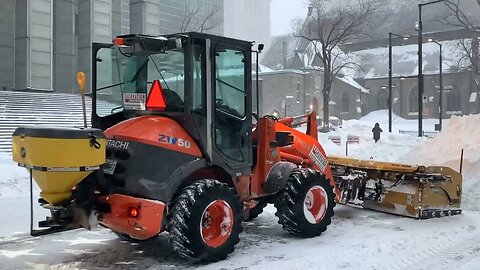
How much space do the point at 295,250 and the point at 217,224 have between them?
1.18 metres

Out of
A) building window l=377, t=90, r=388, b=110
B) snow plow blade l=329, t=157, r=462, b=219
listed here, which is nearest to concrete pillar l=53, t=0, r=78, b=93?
snow plow blade l=329, t=157, r=462, b=219

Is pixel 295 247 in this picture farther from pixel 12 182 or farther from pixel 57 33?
pixel 57 33

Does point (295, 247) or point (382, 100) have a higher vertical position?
point (382, 100)

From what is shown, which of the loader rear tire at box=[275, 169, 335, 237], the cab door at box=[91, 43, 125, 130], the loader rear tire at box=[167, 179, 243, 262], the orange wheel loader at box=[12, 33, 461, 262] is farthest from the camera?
the loader rear tire at box=[275, 169, 335, 237]

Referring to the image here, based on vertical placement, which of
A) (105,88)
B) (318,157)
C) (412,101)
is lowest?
(318,157)

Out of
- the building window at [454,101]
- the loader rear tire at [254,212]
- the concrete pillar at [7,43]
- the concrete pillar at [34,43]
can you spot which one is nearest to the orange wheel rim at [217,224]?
the loader rear tire at [254,212]

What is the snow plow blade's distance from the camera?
8.70 m

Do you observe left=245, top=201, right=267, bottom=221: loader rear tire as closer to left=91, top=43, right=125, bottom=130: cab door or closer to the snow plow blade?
the snow plow blade

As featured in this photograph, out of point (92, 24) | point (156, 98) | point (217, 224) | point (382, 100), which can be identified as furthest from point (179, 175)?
Result: point (382, 100)

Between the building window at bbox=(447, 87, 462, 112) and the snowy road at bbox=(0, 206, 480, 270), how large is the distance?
2351 inches

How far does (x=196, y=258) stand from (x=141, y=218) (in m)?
0.84

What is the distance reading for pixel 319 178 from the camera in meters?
7.73

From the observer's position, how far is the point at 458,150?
41.5 feet

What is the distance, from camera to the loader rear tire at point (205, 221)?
5.91m
